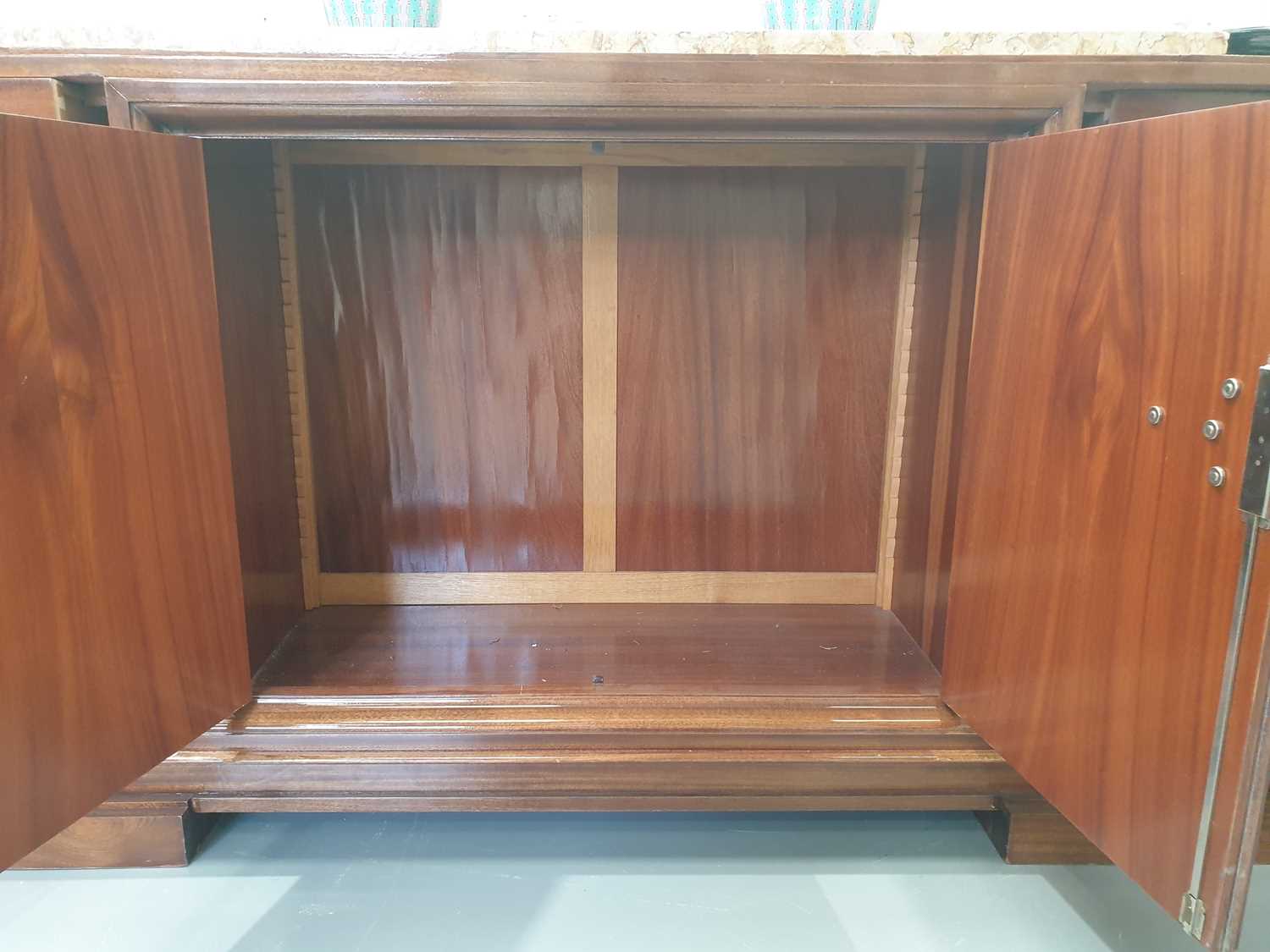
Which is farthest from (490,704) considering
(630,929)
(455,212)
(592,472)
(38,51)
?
(38,51)

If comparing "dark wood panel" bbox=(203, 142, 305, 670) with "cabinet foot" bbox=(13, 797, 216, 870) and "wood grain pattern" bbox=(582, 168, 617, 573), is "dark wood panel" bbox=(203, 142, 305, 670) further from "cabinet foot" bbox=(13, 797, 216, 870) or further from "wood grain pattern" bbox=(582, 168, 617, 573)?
"wood grain pattern" bbox=(582, 168, 617, 573)

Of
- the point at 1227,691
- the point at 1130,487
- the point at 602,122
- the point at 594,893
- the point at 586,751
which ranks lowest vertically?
the point at 594,893

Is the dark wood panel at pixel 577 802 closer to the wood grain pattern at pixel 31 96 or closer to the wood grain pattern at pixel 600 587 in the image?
the wood grain pattern at pixel 600 587

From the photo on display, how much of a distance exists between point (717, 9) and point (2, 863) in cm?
142

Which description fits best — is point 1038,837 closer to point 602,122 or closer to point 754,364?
point 754,364

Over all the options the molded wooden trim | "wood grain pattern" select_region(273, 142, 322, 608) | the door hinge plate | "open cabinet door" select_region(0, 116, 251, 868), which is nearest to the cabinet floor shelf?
the molded wooden trim

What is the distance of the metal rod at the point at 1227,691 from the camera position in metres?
0.61

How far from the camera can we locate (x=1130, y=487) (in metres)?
0.74

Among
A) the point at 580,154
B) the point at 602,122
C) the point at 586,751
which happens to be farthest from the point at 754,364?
the point at 586,751

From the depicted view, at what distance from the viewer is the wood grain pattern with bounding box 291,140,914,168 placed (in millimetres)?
1232

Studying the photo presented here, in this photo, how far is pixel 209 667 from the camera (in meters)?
0.96

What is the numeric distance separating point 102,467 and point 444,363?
592 mm

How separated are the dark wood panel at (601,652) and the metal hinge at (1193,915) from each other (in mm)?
416

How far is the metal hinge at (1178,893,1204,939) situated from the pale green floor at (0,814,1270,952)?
293 millimetres
